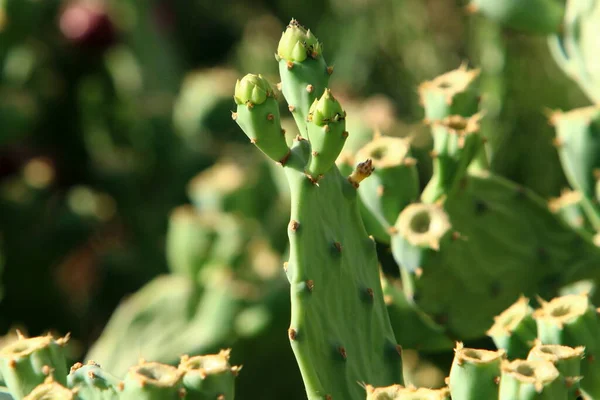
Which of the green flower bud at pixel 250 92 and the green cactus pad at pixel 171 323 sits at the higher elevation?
the green cactus pad at pixel 171 323

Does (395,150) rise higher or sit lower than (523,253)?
higher

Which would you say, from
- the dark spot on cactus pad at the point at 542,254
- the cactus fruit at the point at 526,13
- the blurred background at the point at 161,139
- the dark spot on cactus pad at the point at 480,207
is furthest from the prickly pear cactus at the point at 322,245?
the blurred background at the point at 161,139

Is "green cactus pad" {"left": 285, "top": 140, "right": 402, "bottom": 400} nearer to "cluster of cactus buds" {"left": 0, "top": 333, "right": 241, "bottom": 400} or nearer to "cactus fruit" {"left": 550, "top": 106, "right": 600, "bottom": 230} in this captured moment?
"cluster of cactus buds" {"left": 0, "top": 333, "right": 241, "bottom": 400}

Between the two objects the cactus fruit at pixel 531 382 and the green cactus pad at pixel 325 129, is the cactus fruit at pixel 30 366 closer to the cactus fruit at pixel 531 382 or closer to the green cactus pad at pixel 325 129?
the green cactus pad at pixel 325 129

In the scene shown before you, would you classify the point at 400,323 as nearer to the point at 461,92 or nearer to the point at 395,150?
the point at 395,150

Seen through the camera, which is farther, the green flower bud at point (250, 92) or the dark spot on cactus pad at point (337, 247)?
the dark spot on cactus pad at point (337, 247)

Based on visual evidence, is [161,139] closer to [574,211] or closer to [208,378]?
[574,211]

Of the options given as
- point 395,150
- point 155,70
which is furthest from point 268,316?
point 155,70
